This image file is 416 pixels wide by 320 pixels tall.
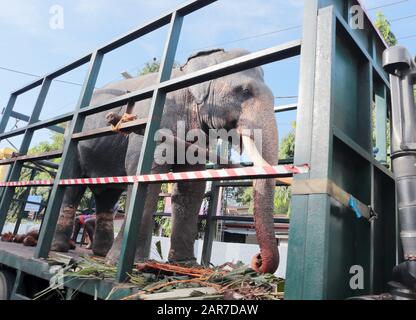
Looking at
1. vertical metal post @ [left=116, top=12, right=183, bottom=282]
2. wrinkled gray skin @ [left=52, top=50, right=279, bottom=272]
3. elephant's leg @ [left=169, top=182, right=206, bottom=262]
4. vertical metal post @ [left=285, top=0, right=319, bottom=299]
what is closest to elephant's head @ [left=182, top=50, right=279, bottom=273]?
wrinkled gray skin @ [left=52, top=50, right=279, bottom=272]

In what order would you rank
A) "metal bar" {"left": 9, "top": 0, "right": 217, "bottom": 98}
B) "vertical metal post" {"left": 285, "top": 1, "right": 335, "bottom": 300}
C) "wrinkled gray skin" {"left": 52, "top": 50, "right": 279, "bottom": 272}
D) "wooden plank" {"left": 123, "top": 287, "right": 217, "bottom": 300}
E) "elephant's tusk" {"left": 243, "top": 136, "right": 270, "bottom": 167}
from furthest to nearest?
"wrinkled gray skin" {"left": 52, "top": 50, "right": 279, "bottom": 272} → "elephant's tusk" {"left": 243, "top": 136, "right": 270, "bottom": 167} → "metal bar" {"left": 9, "top": 0, "right": 217, "bottom": 98} → "wooden plank" {"left": 123, "top": 287, "right": 217, "bottom": 300} → "vertical metal post" {"left": 285, "top": 1, "right": 335, "bottom": 300}

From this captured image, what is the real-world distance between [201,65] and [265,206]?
223 cm

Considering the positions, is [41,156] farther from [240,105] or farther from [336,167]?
[336,167]

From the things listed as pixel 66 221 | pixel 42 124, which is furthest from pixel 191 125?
pixel 66 221

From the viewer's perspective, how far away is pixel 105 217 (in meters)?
5.91

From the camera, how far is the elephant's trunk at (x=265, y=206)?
2404 mm

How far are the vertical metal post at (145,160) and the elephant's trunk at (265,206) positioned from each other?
849 millimetres

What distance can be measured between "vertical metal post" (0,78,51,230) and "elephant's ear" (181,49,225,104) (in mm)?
1801

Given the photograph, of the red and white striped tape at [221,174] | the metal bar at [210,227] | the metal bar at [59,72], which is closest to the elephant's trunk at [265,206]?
the red and white striped tape at [221,174]

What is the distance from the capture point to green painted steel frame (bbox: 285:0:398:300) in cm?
151

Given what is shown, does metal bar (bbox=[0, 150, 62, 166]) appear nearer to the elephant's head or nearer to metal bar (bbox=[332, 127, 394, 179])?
the elephant's head
